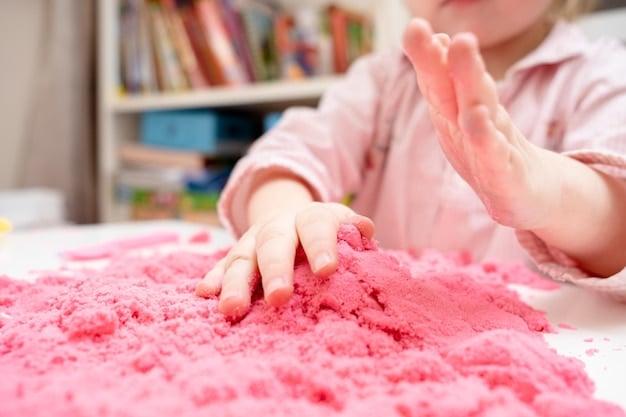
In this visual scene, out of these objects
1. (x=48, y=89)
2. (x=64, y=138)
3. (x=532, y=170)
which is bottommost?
(x=64, y=138)

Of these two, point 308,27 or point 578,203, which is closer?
point 578,203

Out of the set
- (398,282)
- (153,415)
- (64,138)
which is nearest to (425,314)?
(398,282)

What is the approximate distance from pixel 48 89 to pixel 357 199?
97cm

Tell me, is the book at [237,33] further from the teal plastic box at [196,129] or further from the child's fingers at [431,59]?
the child's fingers at [431,59]

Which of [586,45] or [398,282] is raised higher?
[586,45]

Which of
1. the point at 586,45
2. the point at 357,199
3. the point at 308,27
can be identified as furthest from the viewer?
the point at 308,27

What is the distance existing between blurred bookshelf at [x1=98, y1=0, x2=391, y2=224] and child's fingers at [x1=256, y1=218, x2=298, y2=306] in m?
0.92

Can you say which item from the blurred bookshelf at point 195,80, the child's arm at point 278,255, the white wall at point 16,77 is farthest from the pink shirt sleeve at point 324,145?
the white wall at point 16,77

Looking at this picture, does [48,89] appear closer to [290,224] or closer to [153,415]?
[290,224]

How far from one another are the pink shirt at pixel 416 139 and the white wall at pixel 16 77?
1.07m

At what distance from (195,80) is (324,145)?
818 millimetres

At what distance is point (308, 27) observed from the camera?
134cm

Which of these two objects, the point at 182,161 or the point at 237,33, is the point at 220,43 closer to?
the point at 237,33

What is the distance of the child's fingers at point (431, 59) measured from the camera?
1.04 ft
